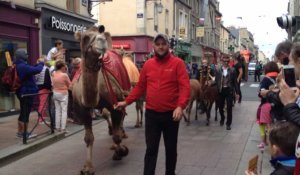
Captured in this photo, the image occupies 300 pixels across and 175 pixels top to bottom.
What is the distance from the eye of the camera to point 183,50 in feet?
136

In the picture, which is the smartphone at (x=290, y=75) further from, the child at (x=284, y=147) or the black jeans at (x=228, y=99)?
the black jeans at (x=228, y=99)

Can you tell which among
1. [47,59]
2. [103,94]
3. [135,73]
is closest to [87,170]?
[103,94]

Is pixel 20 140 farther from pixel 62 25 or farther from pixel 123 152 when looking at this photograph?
pixel 62 25

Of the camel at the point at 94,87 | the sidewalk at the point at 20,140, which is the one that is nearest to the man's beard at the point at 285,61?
the camel at the point at 94,87

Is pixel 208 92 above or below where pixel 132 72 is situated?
below

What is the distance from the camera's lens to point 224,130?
36.8 feet

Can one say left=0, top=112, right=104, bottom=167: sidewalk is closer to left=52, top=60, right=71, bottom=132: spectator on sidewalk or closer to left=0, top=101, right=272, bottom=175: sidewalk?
left=0, top=101, right=272, bottom=175: sidewalk

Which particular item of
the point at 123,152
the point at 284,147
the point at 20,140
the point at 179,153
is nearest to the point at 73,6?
the point at 20,140

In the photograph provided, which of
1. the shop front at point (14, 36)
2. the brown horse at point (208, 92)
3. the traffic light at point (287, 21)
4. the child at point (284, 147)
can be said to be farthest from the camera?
the shop front at point (14, 36)

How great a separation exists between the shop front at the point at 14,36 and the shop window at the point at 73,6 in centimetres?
331

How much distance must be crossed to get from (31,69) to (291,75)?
22.3 feet

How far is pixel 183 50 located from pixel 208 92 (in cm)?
2916

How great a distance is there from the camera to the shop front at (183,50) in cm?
3917

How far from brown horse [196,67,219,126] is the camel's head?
6256mm
